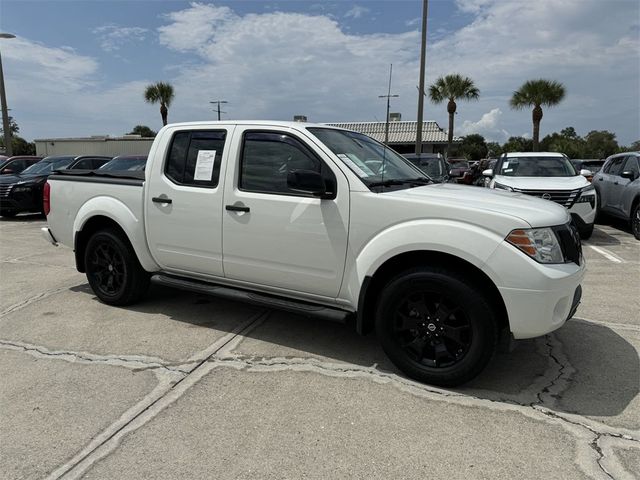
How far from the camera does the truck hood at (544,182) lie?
8.55 metres

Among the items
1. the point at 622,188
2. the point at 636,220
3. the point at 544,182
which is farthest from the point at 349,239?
the point at 622,188

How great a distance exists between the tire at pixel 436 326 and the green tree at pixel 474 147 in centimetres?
7231

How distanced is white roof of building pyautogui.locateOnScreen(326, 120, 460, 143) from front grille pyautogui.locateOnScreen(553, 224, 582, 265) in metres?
38.0

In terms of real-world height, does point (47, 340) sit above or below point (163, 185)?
below

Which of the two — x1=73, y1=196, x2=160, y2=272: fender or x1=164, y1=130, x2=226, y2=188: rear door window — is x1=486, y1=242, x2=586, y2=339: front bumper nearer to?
x1=164, y1=130, x2=226, y2=188: rear door window

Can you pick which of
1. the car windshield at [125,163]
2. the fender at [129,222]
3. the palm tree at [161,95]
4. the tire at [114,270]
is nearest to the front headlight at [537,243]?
the fender at [129,222]

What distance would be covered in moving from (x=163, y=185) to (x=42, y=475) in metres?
2.62

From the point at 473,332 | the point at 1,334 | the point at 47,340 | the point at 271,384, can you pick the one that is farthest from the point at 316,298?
the point at 1,334

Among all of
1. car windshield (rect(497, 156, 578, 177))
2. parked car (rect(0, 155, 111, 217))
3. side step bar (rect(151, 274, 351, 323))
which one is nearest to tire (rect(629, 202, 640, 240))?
car windshield (rect(497, 156, 578, 177))

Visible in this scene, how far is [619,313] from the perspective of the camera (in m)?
4.89

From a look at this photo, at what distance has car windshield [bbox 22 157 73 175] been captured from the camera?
13.8 metres

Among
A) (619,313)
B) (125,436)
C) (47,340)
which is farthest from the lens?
(619,313)

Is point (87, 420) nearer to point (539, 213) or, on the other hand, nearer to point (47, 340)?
point (47, 340)

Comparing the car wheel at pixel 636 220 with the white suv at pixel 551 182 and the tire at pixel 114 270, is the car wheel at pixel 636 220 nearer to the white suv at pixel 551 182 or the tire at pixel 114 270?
the white suv at pixel 551 182
